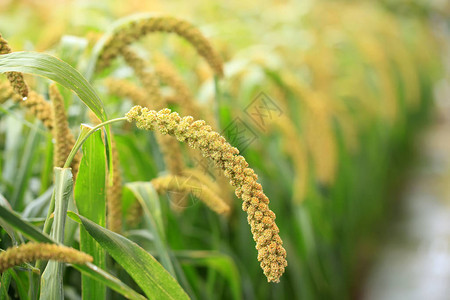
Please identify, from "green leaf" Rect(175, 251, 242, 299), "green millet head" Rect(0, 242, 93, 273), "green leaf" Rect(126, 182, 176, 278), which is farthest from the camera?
"green leaf" Rect(175, 251, 242, 299)

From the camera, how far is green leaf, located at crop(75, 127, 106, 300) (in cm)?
52

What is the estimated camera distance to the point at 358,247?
6.70 ft

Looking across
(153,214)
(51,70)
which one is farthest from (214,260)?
(51,70)

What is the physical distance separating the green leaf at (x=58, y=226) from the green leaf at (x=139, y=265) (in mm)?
39

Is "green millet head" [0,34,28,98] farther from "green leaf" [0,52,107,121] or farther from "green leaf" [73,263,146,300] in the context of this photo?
"green leaf" [73,263,146,300]

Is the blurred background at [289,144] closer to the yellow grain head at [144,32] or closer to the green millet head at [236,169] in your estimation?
the yellow grain head at [144,32]

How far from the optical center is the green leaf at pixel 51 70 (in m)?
0.44

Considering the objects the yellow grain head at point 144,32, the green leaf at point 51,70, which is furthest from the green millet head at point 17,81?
the yellow grain head at point 144,32

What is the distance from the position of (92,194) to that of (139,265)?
0.30ft

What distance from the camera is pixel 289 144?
41.8 inches

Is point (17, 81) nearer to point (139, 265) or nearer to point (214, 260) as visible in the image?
point (139, 265)

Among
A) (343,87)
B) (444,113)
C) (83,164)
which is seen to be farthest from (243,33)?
(444,113)

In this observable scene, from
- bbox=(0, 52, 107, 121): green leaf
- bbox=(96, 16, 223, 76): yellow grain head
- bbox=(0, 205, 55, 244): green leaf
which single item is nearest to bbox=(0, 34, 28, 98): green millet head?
bbox=(0, 52, 107, 121): green leaf

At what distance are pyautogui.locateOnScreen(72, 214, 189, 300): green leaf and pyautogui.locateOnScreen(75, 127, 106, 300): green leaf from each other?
1.8 inches
